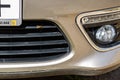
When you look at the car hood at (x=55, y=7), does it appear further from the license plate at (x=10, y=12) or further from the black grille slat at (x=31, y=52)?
the black grille slat at (x=31, y=52)

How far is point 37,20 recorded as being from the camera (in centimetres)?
236

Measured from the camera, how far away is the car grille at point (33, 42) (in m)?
2.40

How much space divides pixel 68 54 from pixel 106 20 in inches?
15.8

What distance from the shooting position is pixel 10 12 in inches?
90.1

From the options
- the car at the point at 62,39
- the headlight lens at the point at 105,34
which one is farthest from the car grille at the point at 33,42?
the headlight lens at the point at 105,34

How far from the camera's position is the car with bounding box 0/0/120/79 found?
2.37 metres

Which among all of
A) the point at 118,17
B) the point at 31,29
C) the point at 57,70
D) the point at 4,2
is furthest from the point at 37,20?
the point at 118,17

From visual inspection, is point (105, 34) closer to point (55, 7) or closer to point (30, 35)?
point (55, 7)

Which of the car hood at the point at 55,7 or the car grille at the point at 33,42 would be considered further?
the car grille at the point at 33,42

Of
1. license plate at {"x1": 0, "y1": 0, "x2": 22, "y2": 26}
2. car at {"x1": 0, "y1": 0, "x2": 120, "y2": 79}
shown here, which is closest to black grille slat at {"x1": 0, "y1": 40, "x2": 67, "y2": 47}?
car at {"x1": 0, "y1": 0, "x2": 120, "y2": 79}

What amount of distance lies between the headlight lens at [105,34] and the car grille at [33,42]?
267mm

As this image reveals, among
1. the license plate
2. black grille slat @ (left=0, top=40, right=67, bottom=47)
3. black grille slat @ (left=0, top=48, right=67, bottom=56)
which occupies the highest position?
the license plate

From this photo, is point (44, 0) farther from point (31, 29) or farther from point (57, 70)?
point (57, 70)

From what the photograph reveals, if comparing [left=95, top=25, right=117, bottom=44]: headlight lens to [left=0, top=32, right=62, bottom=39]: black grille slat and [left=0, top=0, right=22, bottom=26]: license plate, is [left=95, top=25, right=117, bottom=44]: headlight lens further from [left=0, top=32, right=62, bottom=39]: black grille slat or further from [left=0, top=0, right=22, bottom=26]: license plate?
[left=0, top=0, right=22, bottom=26]: license plate
